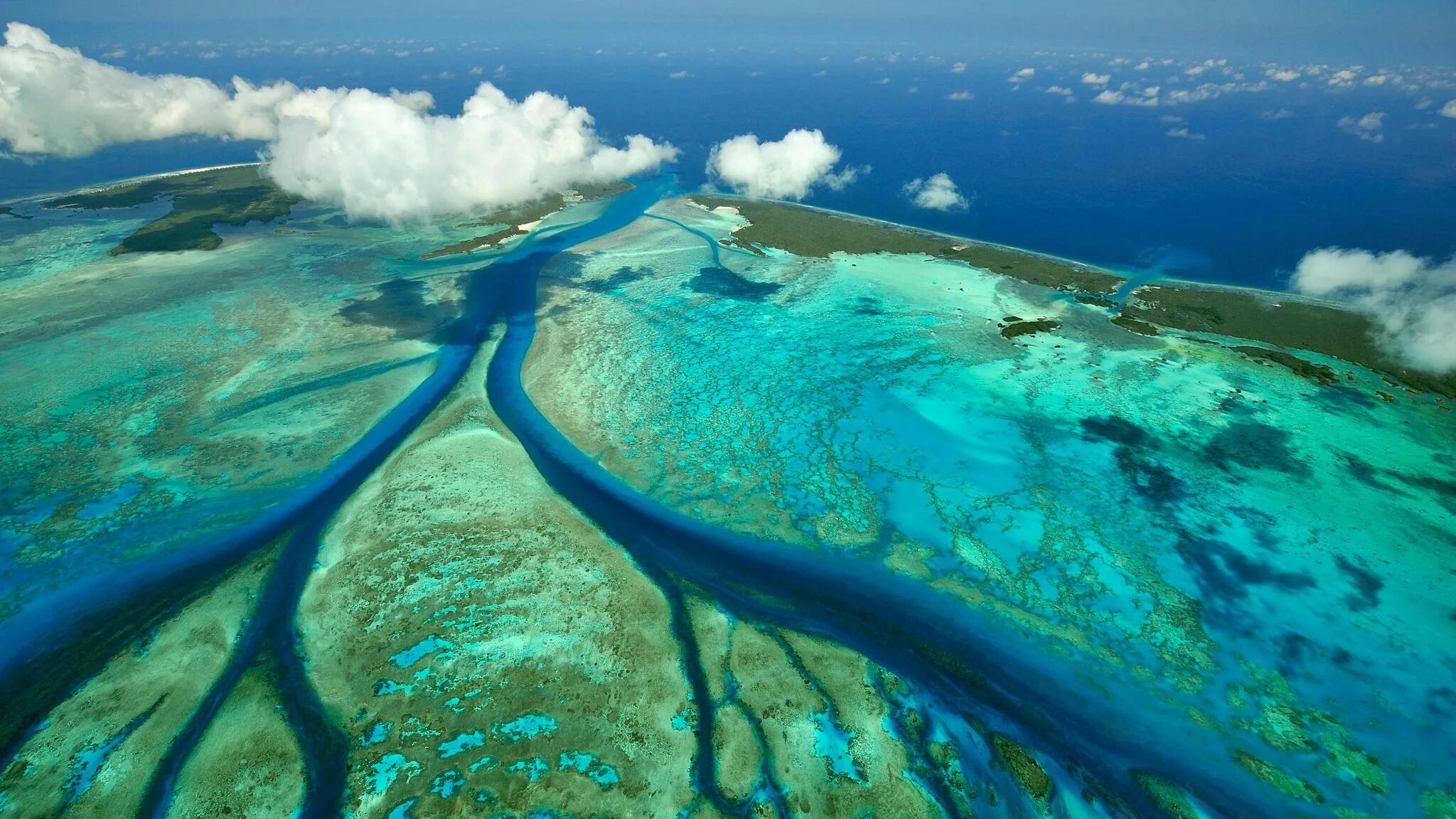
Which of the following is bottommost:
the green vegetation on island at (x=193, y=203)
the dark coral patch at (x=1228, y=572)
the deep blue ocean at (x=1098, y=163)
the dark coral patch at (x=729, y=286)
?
the dark coral patch at (x=1228, y=572)

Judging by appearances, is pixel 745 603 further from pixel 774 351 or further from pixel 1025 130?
pixel 1025 130

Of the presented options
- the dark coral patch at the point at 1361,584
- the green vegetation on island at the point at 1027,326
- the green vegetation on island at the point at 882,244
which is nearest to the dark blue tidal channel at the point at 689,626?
the dark coral patch at the point at 1361,584

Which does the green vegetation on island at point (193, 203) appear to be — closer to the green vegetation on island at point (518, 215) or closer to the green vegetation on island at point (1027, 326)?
the green vegetation on island at point (518, 215)

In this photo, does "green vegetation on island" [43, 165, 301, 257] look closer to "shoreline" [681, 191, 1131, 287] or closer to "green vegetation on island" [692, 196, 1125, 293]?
"shoreline" [681, 191, 1131, 287]

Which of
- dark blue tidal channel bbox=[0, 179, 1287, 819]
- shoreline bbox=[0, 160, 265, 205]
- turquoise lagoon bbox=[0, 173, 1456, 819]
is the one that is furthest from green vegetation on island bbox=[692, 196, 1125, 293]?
shoreline bbox=[0, 160, 265, 205]

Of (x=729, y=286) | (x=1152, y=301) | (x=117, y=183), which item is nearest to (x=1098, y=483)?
(x=1152, y=301)

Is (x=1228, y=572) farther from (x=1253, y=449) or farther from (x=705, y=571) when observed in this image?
(x=705, y=571)

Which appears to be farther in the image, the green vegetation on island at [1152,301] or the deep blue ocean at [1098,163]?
the deep blue ocean at [1098,163]

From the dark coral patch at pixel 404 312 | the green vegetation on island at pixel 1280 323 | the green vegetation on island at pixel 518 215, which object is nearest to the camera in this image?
the green vegetation on island at pixel 1280 323
